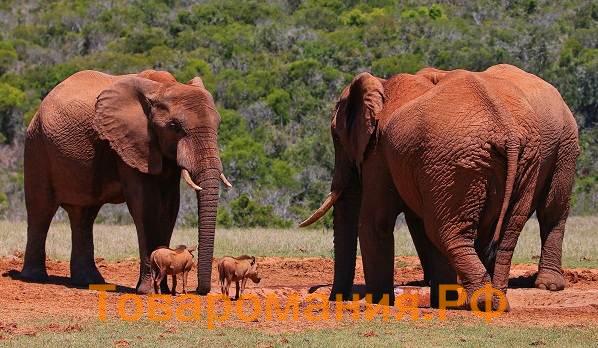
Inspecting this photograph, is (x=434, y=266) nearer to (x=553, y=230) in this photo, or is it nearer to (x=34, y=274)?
(x=553, y=230)

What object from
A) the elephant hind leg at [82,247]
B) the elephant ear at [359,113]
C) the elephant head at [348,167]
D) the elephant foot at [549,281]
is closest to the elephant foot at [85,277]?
the elephant hind leg at [82,247]

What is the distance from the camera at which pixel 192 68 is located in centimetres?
4538

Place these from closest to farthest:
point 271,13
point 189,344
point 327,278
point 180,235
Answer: point 189,344 < point 327,278 < point 180,235 < point 271,13

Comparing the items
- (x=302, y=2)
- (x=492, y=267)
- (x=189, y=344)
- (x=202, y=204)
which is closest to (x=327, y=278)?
(x=202, y=204)

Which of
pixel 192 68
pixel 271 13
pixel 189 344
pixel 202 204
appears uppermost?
pixel 271 13

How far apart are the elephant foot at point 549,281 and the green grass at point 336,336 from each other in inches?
172

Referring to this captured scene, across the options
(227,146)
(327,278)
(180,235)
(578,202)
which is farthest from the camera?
(227,146)

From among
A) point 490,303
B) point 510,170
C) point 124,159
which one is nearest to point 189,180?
point 124,159

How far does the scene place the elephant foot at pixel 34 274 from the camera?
15766 mm

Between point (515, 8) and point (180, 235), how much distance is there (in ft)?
126

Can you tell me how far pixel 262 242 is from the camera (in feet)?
69.6

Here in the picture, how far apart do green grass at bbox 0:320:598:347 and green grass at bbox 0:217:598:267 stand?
772 centimetres

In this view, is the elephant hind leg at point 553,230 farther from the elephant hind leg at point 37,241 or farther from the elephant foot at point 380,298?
the elephant hind leg at point 37,241

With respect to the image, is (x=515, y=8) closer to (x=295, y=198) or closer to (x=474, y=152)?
(x=295, y=198)
